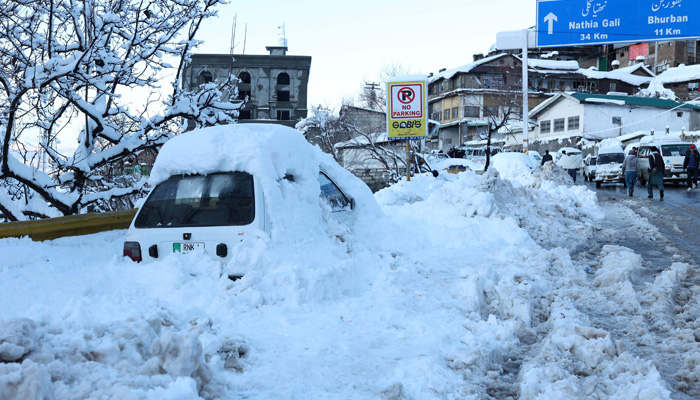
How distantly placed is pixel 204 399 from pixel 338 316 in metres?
1.90

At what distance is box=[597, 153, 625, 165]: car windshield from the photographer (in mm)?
29391

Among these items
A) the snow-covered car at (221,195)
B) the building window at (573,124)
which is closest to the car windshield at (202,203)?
the snow-covered car at (221,195)

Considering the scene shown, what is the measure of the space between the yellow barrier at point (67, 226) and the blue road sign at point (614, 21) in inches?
706

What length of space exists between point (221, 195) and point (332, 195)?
6.12 ft

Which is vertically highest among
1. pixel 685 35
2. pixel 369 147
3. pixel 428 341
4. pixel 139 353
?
pixel 685 35

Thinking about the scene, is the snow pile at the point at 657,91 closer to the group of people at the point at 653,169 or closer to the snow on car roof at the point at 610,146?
the snow on car roof at the point at 610,146

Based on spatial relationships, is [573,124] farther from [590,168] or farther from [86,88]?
[86,88]

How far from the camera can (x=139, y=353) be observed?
321 centimetres

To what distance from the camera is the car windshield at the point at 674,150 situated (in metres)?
26.0

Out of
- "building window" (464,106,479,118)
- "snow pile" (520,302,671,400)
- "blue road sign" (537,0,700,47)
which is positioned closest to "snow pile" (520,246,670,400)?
"snow pile" (520,302,671,400)

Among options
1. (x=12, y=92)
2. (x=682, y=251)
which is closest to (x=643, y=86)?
(x=682, y=251)

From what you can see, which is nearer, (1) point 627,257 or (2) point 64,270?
(2) point 64,270

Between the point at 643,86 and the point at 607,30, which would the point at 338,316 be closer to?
the point at 607,30

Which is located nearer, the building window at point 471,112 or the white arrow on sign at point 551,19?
the white arrow on sign at point 551,19
